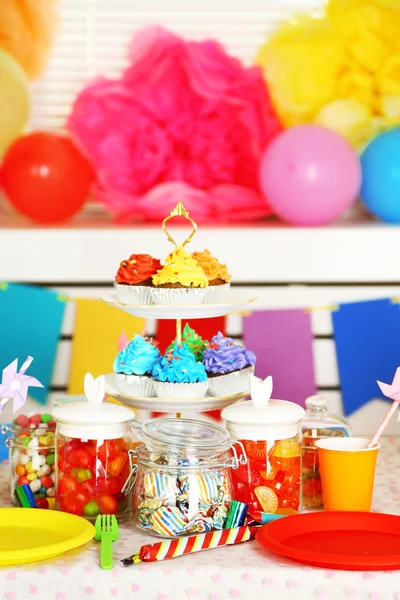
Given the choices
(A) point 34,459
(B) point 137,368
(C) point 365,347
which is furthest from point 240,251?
(A) point 34,459

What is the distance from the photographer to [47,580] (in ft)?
3.75

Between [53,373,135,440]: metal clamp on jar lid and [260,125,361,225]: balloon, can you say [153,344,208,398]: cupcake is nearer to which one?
[53,373,135,440]: metal clamp on jar lid

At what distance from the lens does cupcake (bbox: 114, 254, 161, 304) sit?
1510 millimetres

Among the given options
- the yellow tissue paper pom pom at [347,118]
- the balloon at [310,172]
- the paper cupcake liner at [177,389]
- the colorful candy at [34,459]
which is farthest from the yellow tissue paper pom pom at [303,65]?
the colorful candy at [34,459]

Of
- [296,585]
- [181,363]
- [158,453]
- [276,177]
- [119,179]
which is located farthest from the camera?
[119,179]

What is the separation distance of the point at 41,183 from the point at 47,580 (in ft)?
4.31

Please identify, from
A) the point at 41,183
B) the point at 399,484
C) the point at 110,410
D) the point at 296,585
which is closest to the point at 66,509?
the point at 110,410

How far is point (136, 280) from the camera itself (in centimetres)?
151

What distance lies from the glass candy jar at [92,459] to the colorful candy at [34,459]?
9 cm

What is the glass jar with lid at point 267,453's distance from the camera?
1334 millimetres

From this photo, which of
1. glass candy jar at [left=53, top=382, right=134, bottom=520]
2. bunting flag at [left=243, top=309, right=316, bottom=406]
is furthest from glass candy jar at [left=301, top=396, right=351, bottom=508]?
bunting flag at [left=243, top=309, right=316, bottom=406]

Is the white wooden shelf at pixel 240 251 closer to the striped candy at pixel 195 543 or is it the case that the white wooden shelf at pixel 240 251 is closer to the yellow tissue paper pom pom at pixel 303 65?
the yellow tissue paper pom pom at pixel 303 65

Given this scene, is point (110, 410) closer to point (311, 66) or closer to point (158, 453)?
point (158, 453)

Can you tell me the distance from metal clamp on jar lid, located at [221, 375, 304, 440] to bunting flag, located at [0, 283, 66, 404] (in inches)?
42.2
